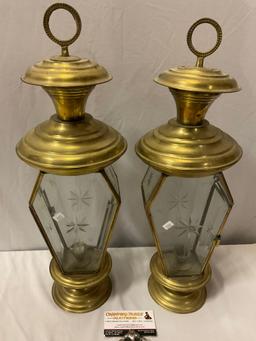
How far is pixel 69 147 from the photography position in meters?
0.60

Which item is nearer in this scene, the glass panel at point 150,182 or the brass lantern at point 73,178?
the brass lantern at point 73,178

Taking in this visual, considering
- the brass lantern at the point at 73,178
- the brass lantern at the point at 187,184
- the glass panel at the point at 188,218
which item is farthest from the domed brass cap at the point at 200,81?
the glass panel at the point at 188,218

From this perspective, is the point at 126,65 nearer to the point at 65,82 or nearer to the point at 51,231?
the point at 65,82

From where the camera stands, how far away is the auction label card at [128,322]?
2.52 feet

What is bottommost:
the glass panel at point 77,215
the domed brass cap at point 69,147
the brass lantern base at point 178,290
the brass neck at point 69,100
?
the brass lantern base at point 178,290

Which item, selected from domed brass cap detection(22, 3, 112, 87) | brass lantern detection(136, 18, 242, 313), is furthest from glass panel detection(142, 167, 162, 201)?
domed brass cap detection(22, 3, 112, 87)

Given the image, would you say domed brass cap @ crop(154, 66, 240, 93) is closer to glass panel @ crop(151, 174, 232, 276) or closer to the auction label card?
glass panel @ crop(151, 174, 232, 276)

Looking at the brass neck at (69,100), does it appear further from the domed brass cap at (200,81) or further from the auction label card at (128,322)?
the auction label card at (128,322)

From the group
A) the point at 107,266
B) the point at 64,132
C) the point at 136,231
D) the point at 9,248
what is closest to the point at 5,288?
the point at 9,248

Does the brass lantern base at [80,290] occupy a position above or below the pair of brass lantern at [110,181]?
below

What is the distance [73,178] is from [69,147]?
0.16 meters

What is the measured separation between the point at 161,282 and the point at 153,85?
1.62 feet

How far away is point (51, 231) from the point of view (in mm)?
785

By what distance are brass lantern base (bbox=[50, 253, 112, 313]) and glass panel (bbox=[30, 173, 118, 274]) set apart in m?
0.02
